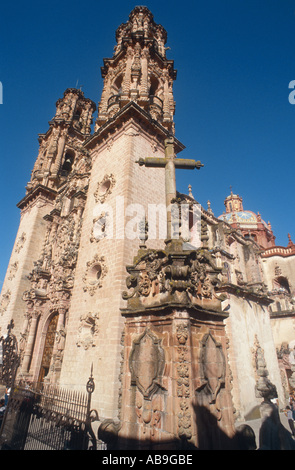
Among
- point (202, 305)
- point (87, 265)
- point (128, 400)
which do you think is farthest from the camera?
point (87, 265)

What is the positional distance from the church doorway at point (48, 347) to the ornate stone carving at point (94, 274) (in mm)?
5929

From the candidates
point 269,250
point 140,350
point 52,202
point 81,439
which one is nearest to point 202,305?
point 140,350

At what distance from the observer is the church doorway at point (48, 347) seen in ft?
52.7

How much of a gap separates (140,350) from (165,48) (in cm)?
2507

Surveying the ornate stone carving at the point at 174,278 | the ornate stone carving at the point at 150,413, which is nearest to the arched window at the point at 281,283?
the ornate stone carving at the point at 174,278

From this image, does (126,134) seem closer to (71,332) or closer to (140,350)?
(71,332)

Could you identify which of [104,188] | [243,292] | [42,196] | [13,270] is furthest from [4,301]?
[243,292]

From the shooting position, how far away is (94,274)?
41.9ft

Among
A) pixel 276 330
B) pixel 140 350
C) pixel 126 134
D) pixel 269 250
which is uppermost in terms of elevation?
pixel 269 250

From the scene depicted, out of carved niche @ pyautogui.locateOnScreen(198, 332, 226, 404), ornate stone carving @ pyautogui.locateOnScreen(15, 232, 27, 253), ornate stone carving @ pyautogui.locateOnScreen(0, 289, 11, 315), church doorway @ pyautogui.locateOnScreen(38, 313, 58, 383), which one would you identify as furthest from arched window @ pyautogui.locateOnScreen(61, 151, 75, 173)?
→ carved niche @ pyautogui.locateOnScreen(198, 332, 226, 404)

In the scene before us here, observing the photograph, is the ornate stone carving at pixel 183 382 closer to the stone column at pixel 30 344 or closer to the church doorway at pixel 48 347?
the church doorway at pixel 48 347

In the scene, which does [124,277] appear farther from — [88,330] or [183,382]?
[183,382]

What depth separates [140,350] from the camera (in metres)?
4.74
